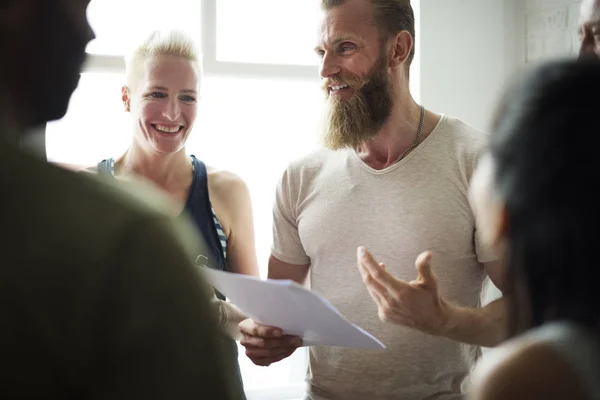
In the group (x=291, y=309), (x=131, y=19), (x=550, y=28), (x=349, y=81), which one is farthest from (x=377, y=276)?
(x=550, y=28)

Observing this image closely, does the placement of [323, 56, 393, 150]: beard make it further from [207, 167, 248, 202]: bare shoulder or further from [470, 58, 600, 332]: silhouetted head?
[470, 58, 600, 332]: silhouetted head

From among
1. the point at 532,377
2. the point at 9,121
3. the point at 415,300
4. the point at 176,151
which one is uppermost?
the point at 9,121

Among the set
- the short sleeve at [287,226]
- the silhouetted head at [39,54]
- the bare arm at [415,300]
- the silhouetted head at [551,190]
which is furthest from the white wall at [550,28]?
the silhouetted head at [39,54]

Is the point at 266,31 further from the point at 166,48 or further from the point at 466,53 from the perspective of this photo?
the point at 166,48

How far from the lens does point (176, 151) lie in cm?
221

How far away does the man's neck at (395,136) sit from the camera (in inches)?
72.3

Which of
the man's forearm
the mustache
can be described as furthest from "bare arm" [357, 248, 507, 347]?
the mustache

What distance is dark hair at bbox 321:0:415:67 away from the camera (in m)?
1.95

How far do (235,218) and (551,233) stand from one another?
165 centimetres

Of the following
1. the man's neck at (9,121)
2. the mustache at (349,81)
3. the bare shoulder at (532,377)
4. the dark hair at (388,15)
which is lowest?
the bare shoulder at (532,377)

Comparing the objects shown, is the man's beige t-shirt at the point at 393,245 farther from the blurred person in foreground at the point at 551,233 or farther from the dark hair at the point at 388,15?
the blurred person in foreground at the point at 551,233

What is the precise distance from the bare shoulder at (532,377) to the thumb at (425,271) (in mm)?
549

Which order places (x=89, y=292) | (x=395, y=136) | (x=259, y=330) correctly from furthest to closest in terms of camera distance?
(x=395, y=136) → (x=259, y=330) → (x=89, y=292)

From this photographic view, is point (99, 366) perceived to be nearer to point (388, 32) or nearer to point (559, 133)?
point (559, 133)
